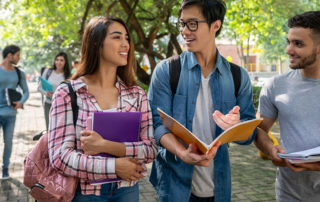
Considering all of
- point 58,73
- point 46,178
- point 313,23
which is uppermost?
point 313,23

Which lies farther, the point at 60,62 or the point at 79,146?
the point at 60,62

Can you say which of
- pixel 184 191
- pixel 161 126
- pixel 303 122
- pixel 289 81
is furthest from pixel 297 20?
pixel 184 191

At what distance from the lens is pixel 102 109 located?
2232mm

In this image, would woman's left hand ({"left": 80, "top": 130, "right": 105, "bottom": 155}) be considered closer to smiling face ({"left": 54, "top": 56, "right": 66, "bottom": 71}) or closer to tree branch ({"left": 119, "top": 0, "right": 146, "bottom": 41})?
smiling face ({"left": 54, "top": 56, "right": 66, "bottom": 71})

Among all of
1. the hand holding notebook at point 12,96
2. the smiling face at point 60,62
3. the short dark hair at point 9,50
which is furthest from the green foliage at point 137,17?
the hand holding notebook at point 12,96

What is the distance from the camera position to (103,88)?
2.33m

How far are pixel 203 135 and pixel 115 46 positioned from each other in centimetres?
84

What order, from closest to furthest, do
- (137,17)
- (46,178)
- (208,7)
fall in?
1. (46,178)
2. (208,7)
3. (137,17)

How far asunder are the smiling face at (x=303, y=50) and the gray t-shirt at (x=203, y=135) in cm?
70

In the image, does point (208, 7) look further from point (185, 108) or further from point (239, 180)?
point (239, 180)

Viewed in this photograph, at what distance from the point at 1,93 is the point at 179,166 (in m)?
4.44

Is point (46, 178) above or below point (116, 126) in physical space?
below

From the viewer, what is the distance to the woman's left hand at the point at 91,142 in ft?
6.54

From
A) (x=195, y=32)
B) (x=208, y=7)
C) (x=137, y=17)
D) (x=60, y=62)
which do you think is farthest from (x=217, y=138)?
(x=137, y=17)
